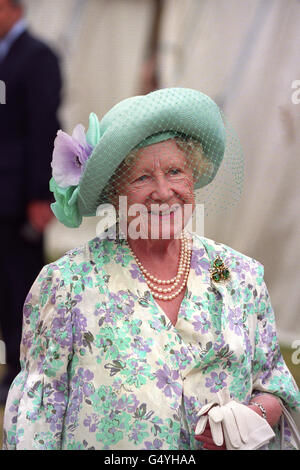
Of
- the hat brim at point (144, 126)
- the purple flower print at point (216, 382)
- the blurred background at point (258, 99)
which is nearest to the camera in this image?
the hat brim at point (144, 126)

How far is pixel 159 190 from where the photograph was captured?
2.40 m

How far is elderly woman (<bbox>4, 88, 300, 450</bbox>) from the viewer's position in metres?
2.36

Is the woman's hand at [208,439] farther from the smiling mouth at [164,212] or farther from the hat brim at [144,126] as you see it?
the hat brim at [144,126]

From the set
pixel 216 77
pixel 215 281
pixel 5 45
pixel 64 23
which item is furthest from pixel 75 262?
pixel 64 23

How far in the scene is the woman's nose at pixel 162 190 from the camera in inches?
94.3

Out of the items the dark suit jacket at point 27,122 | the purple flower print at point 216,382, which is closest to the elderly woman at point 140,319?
the purple flower print at point 216,382

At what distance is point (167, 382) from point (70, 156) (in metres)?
0.76

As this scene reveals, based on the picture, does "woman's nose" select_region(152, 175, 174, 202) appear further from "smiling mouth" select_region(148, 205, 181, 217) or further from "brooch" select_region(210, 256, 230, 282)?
"brooch" select_region(210, 256, 230, 282)

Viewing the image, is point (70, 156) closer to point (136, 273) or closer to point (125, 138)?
point (125, 138)

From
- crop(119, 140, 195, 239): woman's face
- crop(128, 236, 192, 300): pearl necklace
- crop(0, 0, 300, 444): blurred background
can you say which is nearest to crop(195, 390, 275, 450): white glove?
crop(128, 236, 192, 300): pearl necklace

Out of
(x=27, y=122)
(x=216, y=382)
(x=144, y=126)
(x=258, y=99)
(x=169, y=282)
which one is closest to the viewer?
(x=144, y=126)

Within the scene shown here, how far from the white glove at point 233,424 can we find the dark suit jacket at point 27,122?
8.11 feet

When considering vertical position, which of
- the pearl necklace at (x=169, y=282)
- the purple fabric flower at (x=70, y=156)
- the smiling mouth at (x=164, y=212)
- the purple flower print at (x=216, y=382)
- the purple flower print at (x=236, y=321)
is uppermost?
the purple fabric flower at (x=70, y=156)

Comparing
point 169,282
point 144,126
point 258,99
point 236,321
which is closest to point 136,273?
point 169,282
